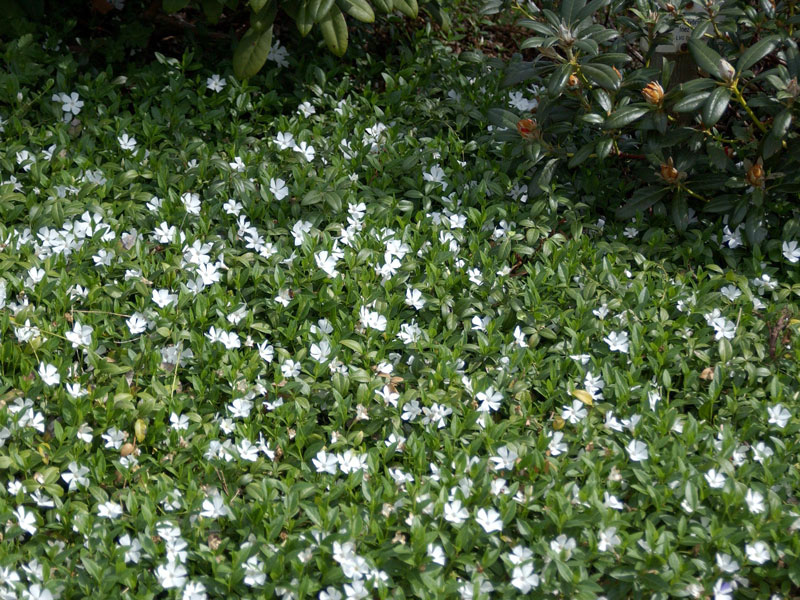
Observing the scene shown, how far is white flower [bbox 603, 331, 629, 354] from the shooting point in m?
2.79

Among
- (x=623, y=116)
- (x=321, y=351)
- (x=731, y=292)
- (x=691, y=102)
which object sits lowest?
(x=731, y=292)

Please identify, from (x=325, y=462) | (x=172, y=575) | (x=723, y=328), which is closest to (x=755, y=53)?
(x=723, y=328)

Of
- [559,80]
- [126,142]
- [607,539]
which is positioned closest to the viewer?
[607,539]

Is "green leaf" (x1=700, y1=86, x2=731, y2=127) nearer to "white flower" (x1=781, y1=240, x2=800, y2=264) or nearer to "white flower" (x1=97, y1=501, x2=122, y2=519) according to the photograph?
"white flower" (x1=781, y1=240, x2=800, y2=264)

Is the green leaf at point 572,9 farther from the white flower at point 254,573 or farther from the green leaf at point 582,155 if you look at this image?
the white flower at point 254,573

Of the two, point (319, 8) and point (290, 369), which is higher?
point (319, 8)

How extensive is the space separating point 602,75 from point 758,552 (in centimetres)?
176

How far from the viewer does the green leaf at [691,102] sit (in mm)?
3051

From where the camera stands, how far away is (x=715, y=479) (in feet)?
7.68

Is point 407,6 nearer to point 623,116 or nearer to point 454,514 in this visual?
point 623,116

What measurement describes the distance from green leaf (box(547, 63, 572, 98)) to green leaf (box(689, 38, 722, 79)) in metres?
0.43

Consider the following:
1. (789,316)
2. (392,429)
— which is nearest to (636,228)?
(789,316)

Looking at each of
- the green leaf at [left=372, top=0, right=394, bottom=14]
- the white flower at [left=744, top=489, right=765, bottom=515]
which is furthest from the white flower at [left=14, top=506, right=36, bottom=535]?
the green leaf at [left=372, top=0, right=394, bottom=14]

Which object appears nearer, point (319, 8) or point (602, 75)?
point (602, 75)
